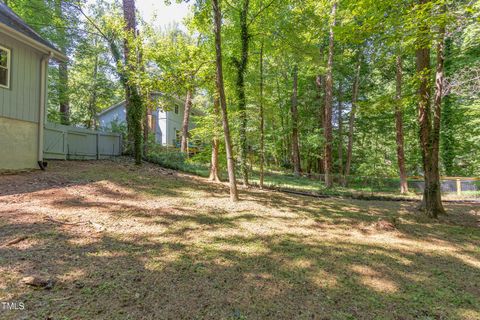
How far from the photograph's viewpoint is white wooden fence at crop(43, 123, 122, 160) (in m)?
9.41

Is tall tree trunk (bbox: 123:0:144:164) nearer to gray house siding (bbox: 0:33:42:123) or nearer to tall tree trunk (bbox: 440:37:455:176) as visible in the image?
gray house siding (bbox: 0:33:42:123)

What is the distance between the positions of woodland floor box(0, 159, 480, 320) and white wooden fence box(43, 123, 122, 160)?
4.04 m

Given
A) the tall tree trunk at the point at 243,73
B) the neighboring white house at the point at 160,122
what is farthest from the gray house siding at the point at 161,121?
the tall tree trunk at the point at 243,73

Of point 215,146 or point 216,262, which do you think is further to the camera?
point 215,146

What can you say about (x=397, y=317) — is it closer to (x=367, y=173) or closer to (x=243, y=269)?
(x=243, y=269)

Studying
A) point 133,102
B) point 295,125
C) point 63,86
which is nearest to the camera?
point 133,102

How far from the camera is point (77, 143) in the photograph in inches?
424

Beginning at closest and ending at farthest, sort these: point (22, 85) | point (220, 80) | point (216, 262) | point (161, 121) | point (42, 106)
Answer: point (216, 262)
point (220, 80)
point (22, 85)
point (42, 106)
point (161, 121)

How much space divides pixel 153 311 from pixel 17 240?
2.40 m

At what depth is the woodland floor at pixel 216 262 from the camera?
2.28m

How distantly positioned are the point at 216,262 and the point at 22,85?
831cm

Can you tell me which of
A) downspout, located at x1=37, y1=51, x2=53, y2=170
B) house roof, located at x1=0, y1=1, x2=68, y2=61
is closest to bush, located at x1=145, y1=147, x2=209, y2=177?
downspout, located at x1=37, y1=51, x2=53, y2=170

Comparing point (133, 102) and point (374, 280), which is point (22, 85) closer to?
point (133, 102)


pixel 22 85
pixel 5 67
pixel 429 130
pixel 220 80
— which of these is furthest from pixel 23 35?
pixel 429 130
